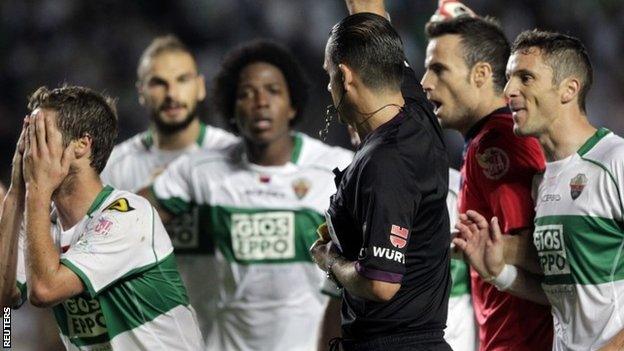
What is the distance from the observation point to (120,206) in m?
4.39

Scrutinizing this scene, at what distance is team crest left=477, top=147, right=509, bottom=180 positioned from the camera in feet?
15.7

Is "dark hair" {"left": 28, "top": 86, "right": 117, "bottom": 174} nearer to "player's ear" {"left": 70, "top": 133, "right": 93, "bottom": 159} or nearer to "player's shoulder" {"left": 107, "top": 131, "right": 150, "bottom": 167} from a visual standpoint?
"player's ear" {"left": 70, "top": 133, "right": 93, "bottom": 159}

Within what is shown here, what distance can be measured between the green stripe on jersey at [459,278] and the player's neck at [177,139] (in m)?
2.33

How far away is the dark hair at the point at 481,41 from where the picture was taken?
5.37m

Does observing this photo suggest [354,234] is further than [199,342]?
No

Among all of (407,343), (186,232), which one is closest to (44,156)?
(407,343)

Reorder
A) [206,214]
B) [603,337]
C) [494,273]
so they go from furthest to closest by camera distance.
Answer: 1. [206,214]
2. [494,273]
3. [603,337]

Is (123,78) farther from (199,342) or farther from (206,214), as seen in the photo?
(199,342)

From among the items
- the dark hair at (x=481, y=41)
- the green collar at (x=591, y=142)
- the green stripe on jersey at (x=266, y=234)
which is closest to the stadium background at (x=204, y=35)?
the green stripe on jersey at (x=266, y=234)

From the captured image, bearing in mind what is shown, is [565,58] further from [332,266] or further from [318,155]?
[318,155]

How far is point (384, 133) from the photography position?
3.86 m

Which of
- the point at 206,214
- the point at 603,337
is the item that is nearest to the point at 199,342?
the point at 603,337

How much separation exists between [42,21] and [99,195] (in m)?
6.57

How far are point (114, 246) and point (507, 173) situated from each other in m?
1.67
